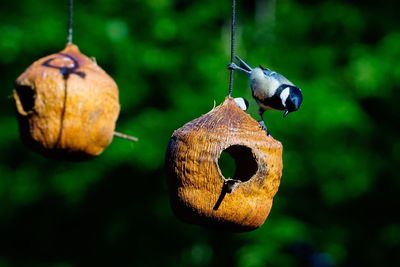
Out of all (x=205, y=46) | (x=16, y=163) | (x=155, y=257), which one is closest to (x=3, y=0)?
(x=16, y=163)

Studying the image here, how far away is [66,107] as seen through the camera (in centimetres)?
308

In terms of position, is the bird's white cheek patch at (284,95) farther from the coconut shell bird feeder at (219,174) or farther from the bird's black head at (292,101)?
the coconut shell bird feeder at (219,174)

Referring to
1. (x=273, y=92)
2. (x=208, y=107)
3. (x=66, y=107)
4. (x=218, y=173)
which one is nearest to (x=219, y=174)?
(x=218, y=173)

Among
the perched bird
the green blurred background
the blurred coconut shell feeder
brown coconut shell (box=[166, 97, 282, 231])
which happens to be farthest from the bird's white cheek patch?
the green blurred background

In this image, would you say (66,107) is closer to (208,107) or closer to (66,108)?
(66,108)

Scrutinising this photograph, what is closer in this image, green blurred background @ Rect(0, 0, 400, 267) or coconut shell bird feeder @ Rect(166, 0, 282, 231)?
coconut shell bird feeder @ Rect(166, 0, 282, 231)

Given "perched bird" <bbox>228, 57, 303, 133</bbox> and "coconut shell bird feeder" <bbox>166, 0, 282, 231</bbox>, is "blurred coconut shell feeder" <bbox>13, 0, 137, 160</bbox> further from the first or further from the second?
"perched bird" <bbox>228, 57, 303, 133</bbox>

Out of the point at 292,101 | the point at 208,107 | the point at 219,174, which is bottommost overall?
the point at 208,107

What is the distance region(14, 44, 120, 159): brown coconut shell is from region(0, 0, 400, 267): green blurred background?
2256mm

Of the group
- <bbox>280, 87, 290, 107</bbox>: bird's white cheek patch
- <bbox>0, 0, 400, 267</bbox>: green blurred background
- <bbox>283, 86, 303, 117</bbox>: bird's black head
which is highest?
<bbox>280, 87, 290, 107</bbox>: bird's white cheek patch

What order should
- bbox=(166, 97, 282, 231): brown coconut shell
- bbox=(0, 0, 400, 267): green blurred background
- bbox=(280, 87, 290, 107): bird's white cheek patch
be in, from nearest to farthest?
1. bbox=(166, 97, 282, 231): brown coconut shell
2. bbox=(280, 87, 290, 107): bird's white cheek patch
3. bbox=(0, 0, 400, 267): green blurred background

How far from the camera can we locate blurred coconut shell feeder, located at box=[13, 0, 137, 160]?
3.07 meters

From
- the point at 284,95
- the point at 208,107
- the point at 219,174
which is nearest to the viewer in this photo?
the point at 219,174

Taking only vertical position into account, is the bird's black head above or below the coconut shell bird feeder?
above
